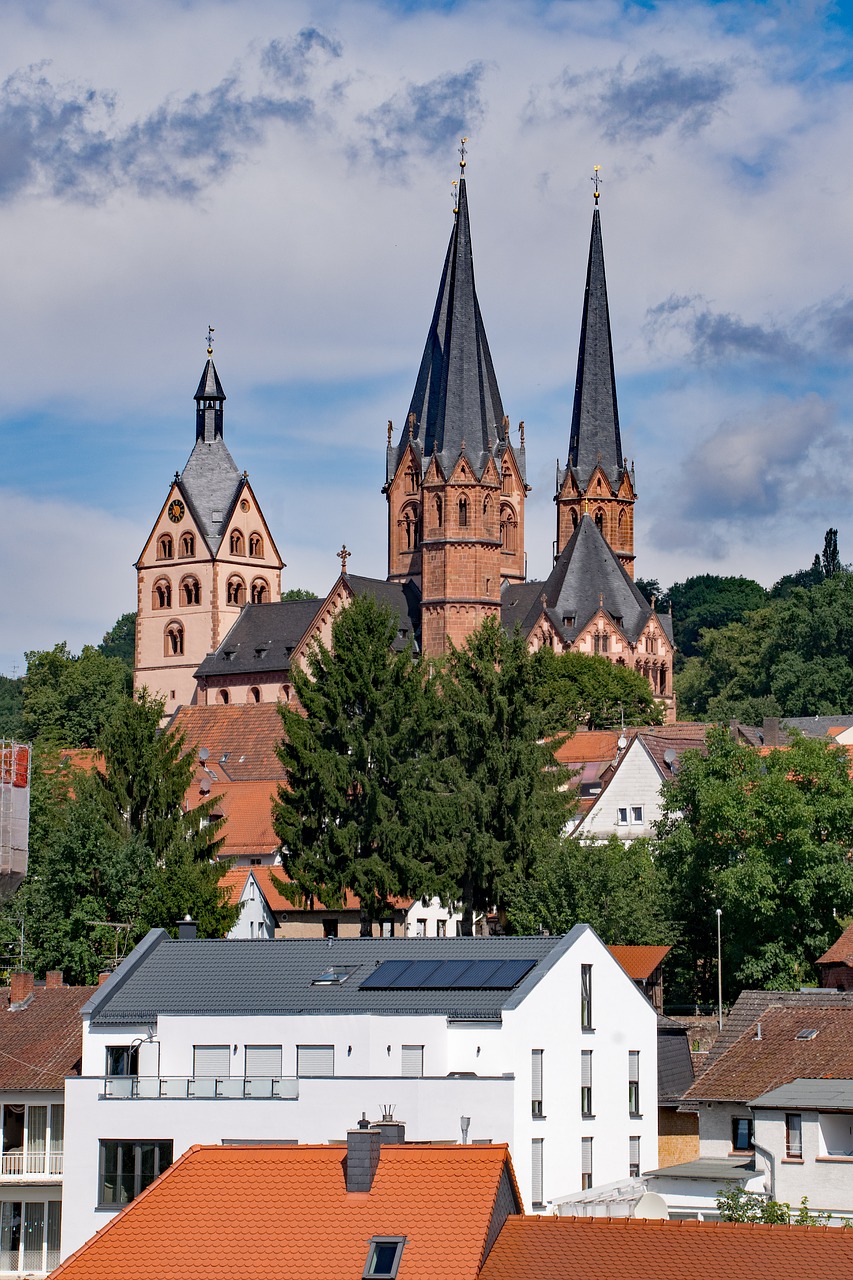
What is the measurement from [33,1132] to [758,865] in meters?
20.4

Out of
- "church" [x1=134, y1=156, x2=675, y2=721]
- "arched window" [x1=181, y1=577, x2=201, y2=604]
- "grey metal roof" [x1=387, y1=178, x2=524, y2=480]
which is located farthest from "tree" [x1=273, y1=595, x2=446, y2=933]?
"arched window" [x1=181, y1=577, x2=201, y2=604]


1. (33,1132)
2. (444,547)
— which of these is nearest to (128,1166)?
(33,1132)

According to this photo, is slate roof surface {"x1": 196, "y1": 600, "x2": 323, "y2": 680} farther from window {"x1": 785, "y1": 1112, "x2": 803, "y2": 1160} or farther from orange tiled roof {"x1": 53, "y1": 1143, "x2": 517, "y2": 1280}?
orange tiled roof {"x1": 53, "y1": 1143, "x2": 517, "y2": 1280}

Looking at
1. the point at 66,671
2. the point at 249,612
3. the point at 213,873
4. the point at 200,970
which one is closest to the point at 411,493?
the point at 249,612

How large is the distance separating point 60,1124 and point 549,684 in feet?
234

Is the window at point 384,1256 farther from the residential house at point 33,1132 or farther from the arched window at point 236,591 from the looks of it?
the arched window at point 236,591

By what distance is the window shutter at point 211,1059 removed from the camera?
1636 inches

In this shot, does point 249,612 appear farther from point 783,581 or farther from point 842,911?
point 842,911

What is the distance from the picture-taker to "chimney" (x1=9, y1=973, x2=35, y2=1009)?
156 ft

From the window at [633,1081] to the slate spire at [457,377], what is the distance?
290 feet

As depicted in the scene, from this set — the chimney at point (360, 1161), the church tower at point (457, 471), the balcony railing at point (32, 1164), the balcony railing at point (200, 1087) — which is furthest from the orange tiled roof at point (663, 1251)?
the church tower at point (457, 471)

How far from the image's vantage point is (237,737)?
105125mm

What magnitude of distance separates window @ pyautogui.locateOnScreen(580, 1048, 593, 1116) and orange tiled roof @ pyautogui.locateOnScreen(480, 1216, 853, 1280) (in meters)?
13.6

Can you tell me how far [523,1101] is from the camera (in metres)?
39.3
